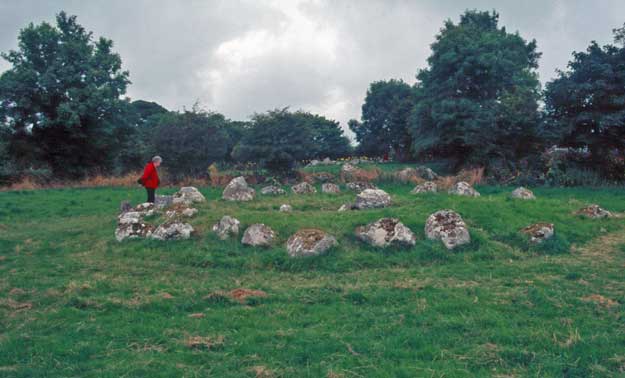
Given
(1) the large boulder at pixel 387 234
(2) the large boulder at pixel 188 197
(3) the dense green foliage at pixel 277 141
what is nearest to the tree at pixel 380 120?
(3) the dense green foliage at pixel 277 141

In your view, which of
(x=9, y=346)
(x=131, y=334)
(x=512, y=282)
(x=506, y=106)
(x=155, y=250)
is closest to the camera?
(x=9, y=346)

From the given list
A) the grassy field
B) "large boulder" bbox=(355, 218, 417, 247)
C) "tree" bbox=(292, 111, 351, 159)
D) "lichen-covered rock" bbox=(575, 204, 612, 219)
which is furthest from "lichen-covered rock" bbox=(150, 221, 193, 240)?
"tree" bbox=(292, 111, 351, 159)

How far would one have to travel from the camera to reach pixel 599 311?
6262 millimetres

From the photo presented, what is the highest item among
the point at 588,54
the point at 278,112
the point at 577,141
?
the point at 588,54

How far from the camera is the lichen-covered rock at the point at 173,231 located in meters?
11.5

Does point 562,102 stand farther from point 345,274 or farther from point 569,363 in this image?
point 569,363

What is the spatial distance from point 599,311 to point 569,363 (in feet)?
6.85

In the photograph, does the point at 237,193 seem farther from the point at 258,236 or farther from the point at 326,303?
the point at 326,303

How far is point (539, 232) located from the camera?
10820 millimetres

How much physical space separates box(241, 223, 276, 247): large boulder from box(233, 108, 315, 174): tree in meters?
15.7

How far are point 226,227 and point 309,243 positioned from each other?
250 cm

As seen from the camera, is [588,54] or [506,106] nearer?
[588,54]

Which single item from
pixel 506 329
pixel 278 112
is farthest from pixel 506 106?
pixel 506 329

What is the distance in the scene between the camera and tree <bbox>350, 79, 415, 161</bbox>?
188 feet
